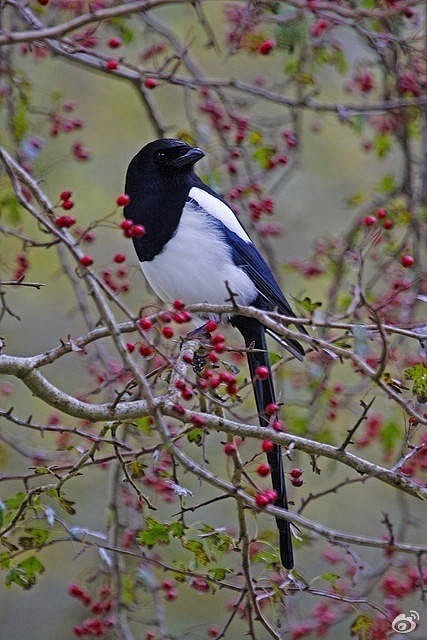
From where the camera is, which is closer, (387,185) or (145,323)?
(145,323)

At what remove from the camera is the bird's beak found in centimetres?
280

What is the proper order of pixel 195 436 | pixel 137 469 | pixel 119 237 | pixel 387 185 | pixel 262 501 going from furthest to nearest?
1. pixel 119 237
2. pixel 387 185
3. pixel 195 436
4. pixel 137 469
5. pixel 262 501

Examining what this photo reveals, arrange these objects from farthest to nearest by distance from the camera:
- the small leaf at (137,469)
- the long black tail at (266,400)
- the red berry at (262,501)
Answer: the long black tail at (266,400) → the small leaf at (137,469) → the red berry at (262,501)

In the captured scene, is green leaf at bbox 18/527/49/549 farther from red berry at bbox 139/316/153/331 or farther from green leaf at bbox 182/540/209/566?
red berry at bbox 139/316/153/331

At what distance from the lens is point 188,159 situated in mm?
2820

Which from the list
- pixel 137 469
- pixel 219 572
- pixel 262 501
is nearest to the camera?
pixel 262 501

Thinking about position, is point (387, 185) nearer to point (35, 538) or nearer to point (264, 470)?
point (264, 470)

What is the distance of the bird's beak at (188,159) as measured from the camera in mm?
2805

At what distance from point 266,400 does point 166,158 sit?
69 cm

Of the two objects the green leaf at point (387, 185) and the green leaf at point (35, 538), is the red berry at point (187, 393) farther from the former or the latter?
the green leaf at point (387, 185)

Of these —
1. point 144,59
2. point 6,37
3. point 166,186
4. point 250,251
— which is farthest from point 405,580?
point 6,37

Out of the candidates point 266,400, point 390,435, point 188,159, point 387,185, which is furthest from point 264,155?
point 390,435

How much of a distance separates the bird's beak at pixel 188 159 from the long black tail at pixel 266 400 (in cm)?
42

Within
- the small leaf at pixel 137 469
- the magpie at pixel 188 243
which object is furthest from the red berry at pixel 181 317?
the magpie at pixel 188 243
